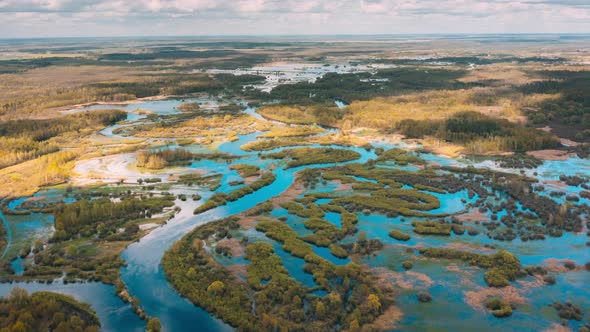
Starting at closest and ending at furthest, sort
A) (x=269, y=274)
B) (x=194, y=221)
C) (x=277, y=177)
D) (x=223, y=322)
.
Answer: (x=223, y=322) < (x=269, y=274) < (x=194, y=221) < (x=277, y=177)

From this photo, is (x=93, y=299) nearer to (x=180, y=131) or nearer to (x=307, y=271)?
(x=307, y=271)

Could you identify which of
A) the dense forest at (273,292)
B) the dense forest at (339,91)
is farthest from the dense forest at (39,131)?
the dense forest at (273,292)

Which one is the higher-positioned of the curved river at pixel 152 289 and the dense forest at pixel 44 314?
the dense forest at pixel 44 314

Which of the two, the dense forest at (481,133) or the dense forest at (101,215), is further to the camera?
the dense forest at (481,133)

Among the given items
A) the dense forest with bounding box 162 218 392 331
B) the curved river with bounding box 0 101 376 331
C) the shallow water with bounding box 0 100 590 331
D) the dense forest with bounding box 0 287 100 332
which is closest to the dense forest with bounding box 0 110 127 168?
the shallow water with bounding box 0 100 590 331

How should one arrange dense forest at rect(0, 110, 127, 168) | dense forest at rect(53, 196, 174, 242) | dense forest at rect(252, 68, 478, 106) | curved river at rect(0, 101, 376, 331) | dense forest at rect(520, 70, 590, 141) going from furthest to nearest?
dense forest at rect(252, 68, 478, 106), dense forest at rect(520, 70, 590, 141), dense forest at rect(0, 110, 127, 168), dense forest at rect(53, 196, 174, 242), curved river at rect(0, 101, 376, 331)

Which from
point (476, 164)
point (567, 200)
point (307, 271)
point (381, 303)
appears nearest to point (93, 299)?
point (307, 271)

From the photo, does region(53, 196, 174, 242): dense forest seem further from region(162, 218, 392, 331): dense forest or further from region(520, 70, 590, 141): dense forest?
region(520, 70, 590, 141): dense forest

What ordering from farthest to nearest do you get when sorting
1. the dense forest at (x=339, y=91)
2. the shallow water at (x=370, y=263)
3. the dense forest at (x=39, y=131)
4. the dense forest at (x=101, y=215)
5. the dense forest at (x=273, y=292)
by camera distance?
the dense forest at (x=339, y=91)
the dense forest at (x=39, y=131)
the dense forest at (x=101, y=215)
the shallow water at (x=370, y=263)
the dense forest at (x=273, y=292)

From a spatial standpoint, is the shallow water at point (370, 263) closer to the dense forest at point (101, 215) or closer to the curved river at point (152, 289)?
the curved river at point (152, 289)
